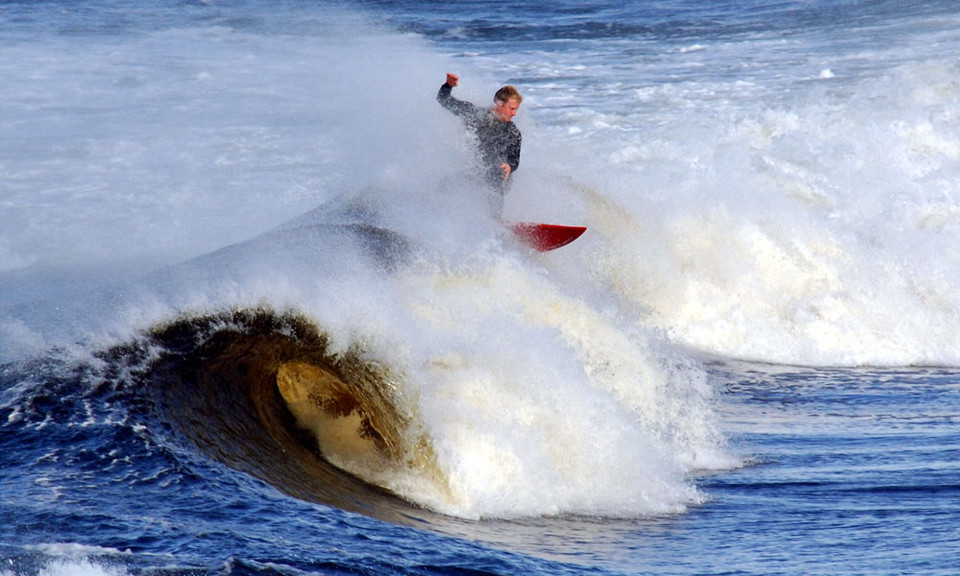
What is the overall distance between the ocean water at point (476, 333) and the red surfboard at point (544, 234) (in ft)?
0.62

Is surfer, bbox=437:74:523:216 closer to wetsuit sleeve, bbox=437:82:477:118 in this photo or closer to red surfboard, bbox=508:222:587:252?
wetsuit sleeve, bbox=437:82:477:118

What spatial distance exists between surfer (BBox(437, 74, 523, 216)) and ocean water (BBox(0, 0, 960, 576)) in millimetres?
224

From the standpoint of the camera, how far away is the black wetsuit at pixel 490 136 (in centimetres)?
1011

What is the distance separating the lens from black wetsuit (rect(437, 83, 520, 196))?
33.2 feet

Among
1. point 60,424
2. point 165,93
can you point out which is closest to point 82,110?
point 165,93

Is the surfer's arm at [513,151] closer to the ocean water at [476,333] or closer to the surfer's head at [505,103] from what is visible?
the surfer's head at [505,103]

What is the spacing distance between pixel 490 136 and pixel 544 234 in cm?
105

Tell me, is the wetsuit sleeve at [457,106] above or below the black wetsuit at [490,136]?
above

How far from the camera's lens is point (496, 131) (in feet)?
33.2

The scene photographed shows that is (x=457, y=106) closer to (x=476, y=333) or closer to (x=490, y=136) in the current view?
(x=490, y=136)

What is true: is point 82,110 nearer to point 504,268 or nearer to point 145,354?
point 504,268

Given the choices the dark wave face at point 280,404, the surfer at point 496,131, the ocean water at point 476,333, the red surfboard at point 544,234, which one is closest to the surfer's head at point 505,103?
the surfer at point 496,131

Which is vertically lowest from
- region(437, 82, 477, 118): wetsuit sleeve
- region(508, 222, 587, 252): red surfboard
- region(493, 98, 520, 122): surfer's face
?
region(508, 222, 587, 252): red surfboard

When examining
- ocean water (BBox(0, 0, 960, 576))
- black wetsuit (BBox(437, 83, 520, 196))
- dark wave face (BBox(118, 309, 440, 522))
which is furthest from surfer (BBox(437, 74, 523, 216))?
dark wave face (BBox(118, 309, 440, 522))
